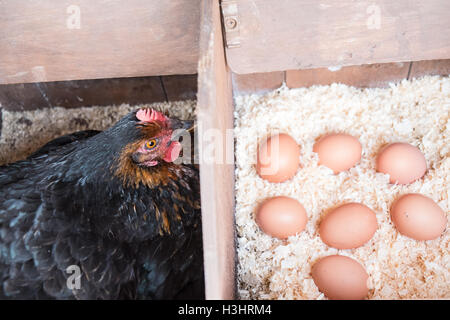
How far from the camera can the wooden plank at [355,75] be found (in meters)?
1.59

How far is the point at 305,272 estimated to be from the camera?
129 centimetres

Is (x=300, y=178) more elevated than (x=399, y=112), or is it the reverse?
(x=399, y=112)

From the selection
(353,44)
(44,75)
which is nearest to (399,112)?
(353,44)

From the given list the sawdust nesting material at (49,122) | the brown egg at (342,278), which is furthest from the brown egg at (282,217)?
the sawdust nesting material at (49,122)

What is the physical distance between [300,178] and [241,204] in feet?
0.83

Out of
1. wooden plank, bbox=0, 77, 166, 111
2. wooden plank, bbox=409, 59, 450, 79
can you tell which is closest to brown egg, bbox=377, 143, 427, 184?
wooden plank, bbox=409, 59, 450, 79

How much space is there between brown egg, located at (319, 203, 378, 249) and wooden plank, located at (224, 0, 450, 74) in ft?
1.69

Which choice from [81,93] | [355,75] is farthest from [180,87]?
[355,75]

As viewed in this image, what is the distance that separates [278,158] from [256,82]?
45 cm

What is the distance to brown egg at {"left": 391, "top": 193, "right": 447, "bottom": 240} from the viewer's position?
1.24 m

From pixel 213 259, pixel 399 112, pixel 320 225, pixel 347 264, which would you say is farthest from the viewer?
pixel 399 112

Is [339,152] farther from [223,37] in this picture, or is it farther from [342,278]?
[223,37]

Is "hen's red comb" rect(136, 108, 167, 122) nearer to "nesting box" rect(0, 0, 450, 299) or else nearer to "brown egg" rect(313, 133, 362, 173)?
"nesting box" rect(0, 0, 450, 299)
